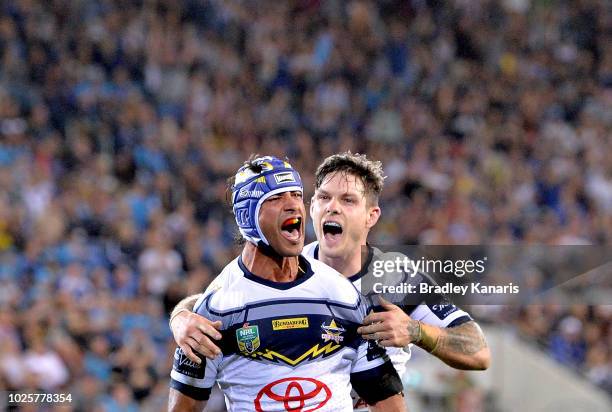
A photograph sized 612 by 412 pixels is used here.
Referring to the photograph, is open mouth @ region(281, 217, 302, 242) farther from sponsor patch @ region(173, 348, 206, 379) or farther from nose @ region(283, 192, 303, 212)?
sponsor patch @ region(173, 348, 206, 379)

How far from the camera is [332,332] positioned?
4535 mm

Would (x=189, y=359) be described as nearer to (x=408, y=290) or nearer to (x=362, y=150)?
(x=408, y=290)

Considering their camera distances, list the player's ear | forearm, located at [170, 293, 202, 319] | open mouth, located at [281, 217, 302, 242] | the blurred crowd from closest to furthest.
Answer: open mouth, located at [281, 217, 302, 242] → forearm, located at [170, 293, 202, 319] → the player's ear → the blurred crowd

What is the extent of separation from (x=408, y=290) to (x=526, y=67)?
1316cm

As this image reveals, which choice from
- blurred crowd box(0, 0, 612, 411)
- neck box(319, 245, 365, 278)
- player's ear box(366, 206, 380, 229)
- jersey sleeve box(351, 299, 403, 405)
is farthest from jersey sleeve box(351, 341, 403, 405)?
blurred crowd box(0, 0, 612, 411)

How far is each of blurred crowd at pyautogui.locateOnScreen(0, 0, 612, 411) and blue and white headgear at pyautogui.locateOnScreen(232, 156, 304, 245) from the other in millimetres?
5495

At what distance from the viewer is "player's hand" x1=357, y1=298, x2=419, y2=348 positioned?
15.1 feet

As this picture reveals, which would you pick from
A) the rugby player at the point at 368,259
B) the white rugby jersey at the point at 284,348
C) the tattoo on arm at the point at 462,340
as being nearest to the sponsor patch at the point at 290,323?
the white rugby jersey at the point at 284,348

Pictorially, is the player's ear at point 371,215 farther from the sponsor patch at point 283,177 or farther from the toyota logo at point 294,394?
the toyota logo at point 294,394

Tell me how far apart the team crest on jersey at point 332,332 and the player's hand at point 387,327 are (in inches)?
3.2

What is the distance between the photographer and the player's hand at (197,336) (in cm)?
443

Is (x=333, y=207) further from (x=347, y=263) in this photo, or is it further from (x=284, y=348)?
Answer: (x=284, y=348)

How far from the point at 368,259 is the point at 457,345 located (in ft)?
2.49

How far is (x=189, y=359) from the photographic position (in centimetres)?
458
